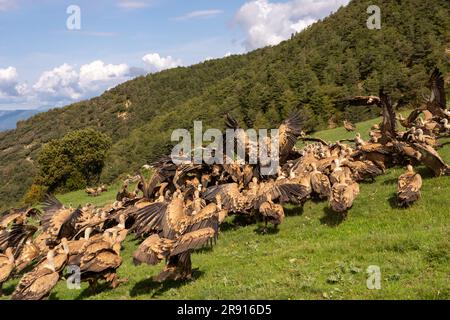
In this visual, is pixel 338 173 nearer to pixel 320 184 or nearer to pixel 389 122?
pixel 320 184

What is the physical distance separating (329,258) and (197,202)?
560 centimetres

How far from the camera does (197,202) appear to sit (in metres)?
15.5

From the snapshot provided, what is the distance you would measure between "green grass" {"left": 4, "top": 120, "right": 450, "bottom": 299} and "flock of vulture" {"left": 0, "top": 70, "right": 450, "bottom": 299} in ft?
1.84

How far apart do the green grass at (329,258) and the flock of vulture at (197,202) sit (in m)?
0.56

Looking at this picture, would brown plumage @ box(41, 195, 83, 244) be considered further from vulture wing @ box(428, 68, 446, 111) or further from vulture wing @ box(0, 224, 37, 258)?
vulture wing @ box(428, 68, 446, 111)

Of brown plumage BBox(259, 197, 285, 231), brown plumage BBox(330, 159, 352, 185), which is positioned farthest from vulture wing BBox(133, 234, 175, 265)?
brown plumage BBox(330, 159, 352, 185)

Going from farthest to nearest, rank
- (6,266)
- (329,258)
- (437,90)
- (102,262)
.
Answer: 1. (437,90)
2. (6,266)
3. (102,262)
4. (329,258)

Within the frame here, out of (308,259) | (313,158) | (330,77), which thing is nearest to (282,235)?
(308,259)

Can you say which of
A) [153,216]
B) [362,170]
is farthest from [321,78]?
[153,216]

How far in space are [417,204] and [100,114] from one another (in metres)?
177

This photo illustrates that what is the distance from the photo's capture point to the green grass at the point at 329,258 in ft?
32.1

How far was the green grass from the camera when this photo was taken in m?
9.78

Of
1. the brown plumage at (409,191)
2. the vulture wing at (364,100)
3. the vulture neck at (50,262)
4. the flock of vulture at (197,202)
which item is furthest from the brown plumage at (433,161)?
the vulture neck at (50,262)
